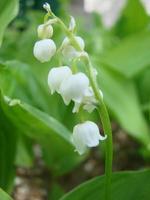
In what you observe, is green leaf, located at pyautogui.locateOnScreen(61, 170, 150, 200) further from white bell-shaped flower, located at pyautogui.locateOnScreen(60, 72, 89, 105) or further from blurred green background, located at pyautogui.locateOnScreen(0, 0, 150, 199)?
white bell-shaped flower, located at pyautogui.locateOnScreen(60, 72, 89, 105)

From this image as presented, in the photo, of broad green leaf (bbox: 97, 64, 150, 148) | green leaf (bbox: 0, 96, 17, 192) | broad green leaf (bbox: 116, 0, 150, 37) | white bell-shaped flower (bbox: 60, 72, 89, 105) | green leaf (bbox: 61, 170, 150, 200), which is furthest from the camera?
broad green leaf (bbox: 116, 0, 150, 37)

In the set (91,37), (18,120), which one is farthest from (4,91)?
(91,37)

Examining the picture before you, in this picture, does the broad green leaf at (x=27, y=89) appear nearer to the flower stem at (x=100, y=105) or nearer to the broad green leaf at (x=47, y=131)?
the broad green leaf at (x=47, y=131)

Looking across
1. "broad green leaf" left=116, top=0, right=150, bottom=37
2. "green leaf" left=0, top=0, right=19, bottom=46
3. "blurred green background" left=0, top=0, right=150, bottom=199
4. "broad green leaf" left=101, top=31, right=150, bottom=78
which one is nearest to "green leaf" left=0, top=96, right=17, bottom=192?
"blurred green background" left=0, top=0, right=150, bottom=199

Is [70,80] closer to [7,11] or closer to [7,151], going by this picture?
[7,11]

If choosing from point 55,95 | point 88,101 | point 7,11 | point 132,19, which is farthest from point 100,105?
point 132,19
